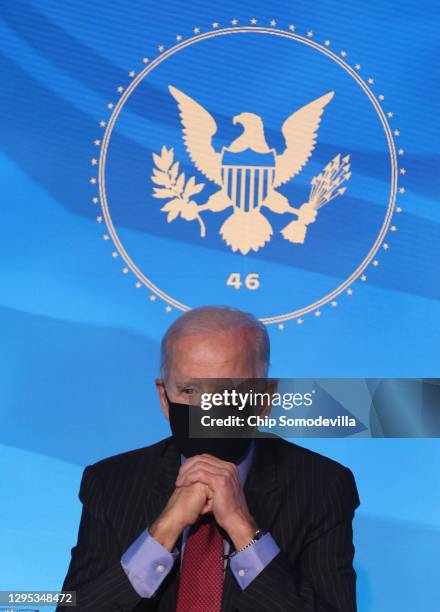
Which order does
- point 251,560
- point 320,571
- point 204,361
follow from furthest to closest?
point 204,361 → point 320,571 → point 251,560

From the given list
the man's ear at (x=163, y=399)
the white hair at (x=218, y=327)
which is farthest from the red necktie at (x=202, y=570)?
the white hair at (x=218, y=327)

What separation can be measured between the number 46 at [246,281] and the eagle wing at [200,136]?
291 mm

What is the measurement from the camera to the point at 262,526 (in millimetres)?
2068

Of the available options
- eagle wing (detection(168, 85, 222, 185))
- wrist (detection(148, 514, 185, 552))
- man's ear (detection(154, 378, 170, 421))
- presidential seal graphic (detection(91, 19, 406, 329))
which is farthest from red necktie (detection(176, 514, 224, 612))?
eagle wing (detection(168, 85, 222, 185))

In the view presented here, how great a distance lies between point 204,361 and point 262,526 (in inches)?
15.0

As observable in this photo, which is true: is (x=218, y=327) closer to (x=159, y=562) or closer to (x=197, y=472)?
(x=197, y=472)

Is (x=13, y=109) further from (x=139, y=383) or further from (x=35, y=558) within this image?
(x=35, y=558)

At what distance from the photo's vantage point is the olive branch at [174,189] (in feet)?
9.49

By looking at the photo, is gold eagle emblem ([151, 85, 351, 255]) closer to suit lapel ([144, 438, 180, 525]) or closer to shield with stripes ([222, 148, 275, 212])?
shield with stripes ([222, 148, 275, 212])

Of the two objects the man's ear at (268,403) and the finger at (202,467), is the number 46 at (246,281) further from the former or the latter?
the finger at (202,467)

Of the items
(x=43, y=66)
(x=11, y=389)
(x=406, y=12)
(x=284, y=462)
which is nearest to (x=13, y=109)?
(x=43, y=66)

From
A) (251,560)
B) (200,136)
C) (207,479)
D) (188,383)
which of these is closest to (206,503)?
(207,479)

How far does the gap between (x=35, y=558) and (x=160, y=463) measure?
0.86 meters

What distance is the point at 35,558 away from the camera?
284cm
